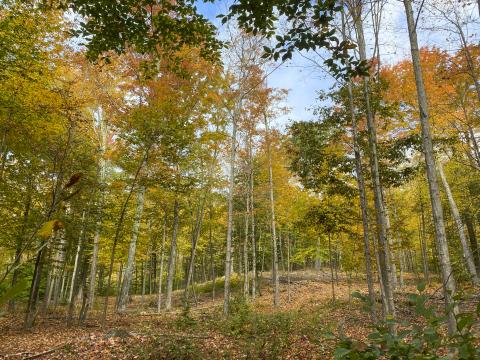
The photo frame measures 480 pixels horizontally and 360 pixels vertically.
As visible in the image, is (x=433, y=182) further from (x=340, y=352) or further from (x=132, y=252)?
(x=132, y=252)

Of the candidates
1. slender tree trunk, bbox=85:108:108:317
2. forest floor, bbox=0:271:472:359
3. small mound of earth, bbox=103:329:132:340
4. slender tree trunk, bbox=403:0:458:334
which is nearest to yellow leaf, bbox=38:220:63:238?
forest floor, bbox=0:271:472:359

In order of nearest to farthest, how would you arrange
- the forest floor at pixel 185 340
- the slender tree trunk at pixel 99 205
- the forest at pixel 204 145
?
the forest at pixel 204 145 < the forest floor at pixel 185 340 < the slender tree trunk at pixel 99 205

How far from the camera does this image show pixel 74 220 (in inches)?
379

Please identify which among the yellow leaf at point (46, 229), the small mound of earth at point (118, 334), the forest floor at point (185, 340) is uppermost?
the yellow leaf at point (46, 229)

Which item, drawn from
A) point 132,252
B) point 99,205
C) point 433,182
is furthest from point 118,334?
point 433,182

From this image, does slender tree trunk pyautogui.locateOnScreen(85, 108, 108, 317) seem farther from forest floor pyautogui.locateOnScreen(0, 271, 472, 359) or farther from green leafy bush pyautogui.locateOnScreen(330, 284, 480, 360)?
green leafy bush pyautogui.locateOnScreen(330, 284, 480, 360)

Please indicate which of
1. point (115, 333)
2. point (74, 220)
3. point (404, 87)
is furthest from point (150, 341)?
point (404, 87)

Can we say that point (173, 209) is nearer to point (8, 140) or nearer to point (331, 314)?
point (8, 140)

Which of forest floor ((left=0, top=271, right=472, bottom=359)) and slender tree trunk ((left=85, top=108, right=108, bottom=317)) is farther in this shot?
slender tree trunk ((left=85, top=108, right=108, bottom=317))

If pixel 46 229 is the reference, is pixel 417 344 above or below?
below

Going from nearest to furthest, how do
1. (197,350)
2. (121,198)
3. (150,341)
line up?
(197,350)
(150,341)
(121,198)

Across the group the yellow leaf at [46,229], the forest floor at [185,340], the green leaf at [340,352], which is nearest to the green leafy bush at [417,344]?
the green leaf at [340,352]

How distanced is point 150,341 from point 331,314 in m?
7.65

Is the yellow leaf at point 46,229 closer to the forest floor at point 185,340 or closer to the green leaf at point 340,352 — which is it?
the green leaf at point 340,352
